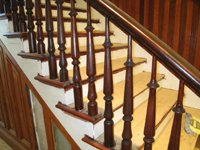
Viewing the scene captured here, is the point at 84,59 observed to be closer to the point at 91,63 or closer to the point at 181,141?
the point at 91,63

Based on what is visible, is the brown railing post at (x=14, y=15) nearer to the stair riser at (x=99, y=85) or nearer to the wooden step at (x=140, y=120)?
the stair riser at (x=99, y=85)

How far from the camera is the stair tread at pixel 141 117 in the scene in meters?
1.03

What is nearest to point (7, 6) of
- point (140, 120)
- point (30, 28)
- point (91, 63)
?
point (30, 28)

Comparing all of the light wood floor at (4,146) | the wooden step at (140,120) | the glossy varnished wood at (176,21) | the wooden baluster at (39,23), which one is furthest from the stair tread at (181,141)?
the light wood floor at (4,146)

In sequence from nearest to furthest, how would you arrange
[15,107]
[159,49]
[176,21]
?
1. [159,49]
2. [176,21]
3. [15,107]

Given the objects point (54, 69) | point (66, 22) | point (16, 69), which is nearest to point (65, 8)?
point (66, 22)

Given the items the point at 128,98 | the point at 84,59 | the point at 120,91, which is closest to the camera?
the point at 128,98

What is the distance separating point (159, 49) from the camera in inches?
26.0

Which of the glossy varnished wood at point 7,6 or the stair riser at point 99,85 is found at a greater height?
the glossy varnished wood at point 7,6

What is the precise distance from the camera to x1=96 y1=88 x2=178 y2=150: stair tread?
1.03 metres

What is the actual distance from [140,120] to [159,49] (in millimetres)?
789

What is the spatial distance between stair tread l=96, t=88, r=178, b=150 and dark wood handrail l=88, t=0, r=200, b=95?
595mm

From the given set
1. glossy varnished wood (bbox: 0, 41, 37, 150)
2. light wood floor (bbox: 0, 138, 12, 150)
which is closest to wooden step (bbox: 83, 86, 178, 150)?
glossy varnished wood (bbox: 0, 41, 37, 150)

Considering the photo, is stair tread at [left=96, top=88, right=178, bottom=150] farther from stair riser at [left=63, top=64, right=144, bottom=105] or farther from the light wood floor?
the light wood floor
